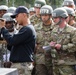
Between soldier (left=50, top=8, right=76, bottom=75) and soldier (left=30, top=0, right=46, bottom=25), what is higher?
soldier (left=30, top=0, right=46, bottom=25)

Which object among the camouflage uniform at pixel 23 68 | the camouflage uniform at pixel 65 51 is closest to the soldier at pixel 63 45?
the camouflage uniform at pixel 65 51

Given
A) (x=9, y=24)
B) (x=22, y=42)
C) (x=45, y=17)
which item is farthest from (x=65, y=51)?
(x=22, y=42)

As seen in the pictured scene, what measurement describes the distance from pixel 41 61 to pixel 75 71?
0.80 m

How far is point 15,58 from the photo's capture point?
5215 mm

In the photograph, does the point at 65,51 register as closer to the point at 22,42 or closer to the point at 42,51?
the point at 42,51

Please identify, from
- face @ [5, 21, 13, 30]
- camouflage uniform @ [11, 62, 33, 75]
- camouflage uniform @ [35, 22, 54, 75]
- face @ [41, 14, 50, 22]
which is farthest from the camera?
camouflage uniform @ [35, 22, 54, 75]

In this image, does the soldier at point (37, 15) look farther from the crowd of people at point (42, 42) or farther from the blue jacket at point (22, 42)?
the blue jacket at point (22, 42)

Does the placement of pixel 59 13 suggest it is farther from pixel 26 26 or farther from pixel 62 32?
pixel 26 26

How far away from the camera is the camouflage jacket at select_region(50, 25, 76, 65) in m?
5.99

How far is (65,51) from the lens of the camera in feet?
20.2

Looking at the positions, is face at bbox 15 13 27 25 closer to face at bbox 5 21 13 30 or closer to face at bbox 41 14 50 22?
face at bbox 5 21 13 30

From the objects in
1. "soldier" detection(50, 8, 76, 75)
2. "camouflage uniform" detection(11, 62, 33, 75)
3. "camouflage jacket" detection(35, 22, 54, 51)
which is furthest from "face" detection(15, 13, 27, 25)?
"camouflage jacket" detection(35, 22, 54, 51)

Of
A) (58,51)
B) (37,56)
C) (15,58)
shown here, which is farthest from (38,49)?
(15,58)

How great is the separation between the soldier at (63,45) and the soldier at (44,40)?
0.93 feet
